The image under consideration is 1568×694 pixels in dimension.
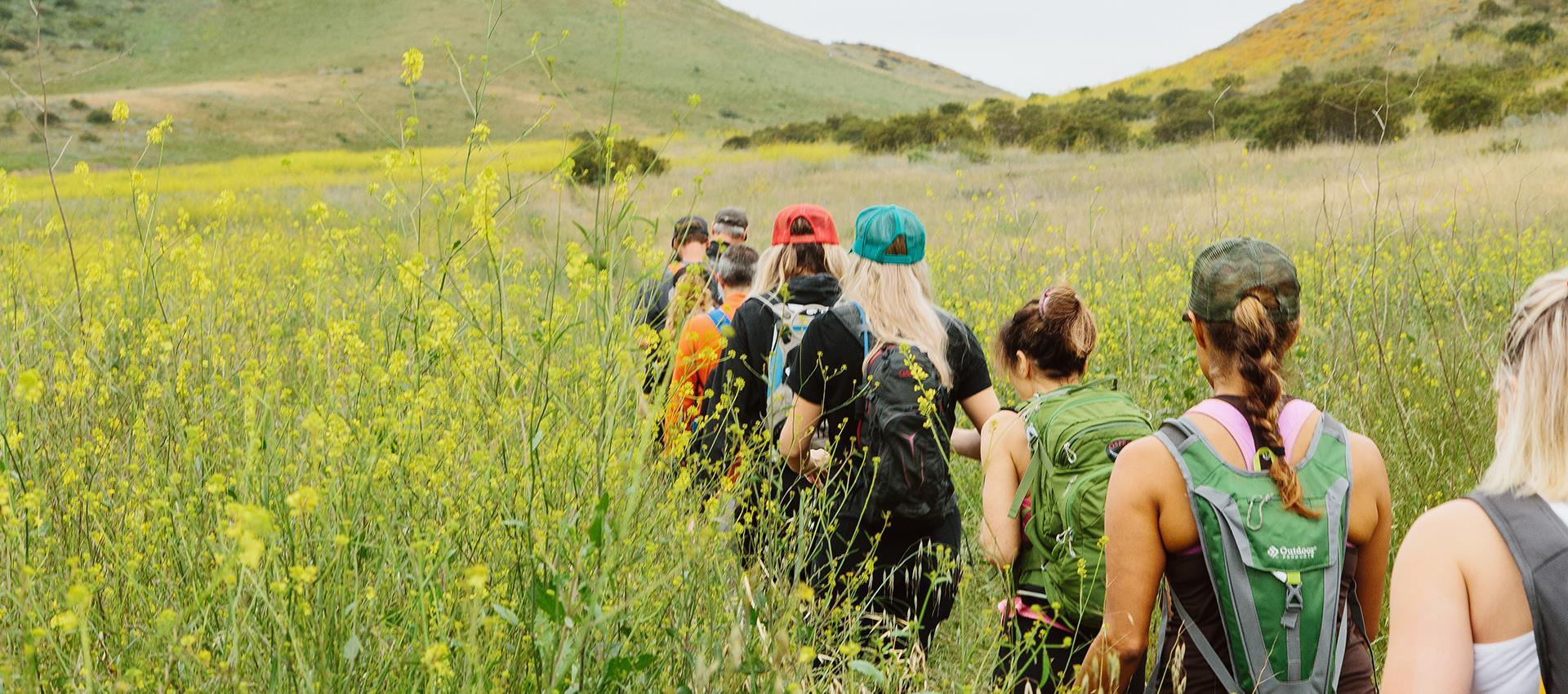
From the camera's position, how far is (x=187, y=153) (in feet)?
128

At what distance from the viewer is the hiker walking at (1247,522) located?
2.12 m

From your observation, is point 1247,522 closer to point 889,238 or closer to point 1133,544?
point 1133,544

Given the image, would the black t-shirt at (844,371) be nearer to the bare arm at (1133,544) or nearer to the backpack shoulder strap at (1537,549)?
the bare arm at (1133,544)

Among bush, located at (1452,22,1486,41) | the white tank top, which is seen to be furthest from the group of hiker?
bush, located at (1452,22,1486,41)

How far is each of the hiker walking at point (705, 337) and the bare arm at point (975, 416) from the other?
74 centimetres

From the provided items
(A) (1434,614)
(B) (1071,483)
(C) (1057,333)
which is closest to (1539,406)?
(A) (1434,614)

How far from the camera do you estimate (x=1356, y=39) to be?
116 feet

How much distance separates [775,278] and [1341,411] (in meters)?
2.37

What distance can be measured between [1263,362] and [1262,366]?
Result: 11 millimetres

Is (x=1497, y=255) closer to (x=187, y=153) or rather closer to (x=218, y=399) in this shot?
(x=218, y=399)

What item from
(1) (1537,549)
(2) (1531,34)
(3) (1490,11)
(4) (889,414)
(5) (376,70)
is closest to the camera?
(1) (1537,549)

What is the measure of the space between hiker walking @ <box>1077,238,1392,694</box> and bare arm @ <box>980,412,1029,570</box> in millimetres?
432

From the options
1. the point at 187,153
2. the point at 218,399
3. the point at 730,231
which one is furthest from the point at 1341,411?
the point at 187,153

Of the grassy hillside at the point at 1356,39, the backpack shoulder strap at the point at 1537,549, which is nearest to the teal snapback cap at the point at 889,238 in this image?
the backpack shoulder strap at the point at 1537,549
